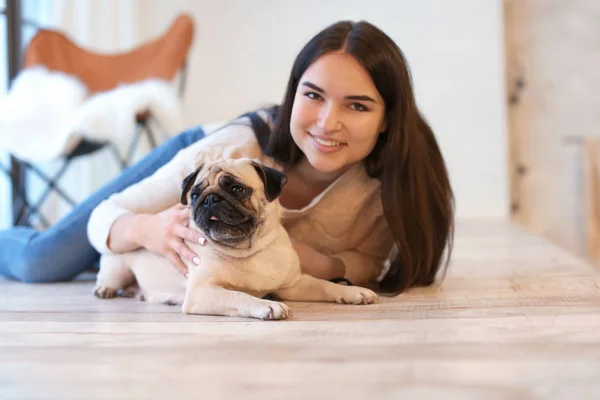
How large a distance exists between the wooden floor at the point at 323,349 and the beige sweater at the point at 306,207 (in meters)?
0.21

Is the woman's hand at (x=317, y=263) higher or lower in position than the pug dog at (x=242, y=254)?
lower

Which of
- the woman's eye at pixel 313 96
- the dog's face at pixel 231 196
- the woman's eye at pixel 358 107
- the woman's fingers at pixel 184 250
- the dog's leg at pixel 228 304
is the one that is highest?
the woman's eye at pixel 313 96

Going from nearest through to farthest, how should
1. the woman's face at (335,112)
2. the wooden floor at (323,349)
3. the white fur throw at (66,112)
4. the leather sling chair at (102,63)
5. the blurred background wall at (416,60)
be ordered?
the wooden floor at (323,349), the woman's face at (335,112), the white fur throw at (66,112), the leather sling chair at (102,63), the blurred background wall at (416,60)

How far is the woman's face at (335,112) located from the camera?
1.66 m

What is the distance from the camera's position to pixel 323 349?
48.4 inches

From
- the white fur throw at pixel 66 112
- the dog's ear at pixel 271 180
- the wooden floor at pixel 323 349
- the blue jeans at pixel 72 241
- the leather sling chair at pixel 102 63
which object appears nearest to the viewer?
the wooden floor at pixel 323 349

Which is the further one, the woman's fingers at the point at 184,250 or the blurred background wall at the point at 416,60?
the blurred background wall at the point at 416,60

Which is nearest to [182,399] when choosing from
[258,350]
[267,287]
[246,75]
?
[258,350]

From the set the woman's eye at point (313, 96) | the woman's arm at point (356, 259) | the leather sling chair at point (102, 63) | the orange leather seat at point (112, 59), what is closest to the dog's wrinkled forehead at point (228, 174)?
the woman's eye at point (313, 96)

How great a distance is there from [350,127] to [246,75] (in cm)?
309

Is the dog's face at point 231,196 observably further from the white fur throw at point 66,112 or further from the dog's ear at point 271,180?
the white fur throw at point 66,112

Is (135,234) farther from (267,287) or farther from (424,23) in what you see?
(424,23)

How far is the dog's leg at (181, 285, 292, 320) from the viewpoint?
4.76 feet

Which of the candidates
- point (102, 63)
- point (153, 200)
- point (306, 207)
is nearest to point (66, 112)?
point (102, 63)
